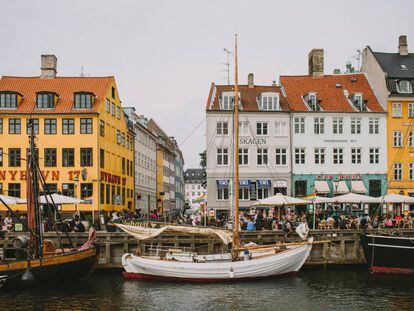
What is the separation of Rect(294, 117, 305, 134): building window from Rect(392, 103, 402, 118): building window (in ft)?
28.7

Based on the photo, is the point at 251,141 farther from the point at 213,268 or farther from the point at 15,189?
the point at 213,268

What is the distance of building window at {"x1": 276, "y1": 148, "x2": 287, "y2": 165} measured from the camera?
58.5m

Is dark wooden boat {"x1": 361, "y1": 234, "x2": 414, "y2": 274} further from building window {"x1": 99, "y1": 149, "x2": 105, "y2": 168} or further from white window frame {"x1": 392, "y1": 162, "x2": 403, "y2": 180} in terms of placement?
building window {"x1": 99, "y1": 149, "x2": 105, "y2": 168}

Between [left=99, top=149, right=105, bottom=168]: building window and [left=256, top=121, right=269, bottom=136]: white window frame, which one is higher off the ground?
[left=256, top=121, right=269, bottom=136]: white window frame

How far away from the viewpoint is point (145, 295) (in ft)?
89.1

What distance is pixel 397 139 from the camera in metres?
59.4

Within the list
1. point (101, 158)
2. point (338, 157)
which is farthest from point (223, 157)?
point (101, 158)

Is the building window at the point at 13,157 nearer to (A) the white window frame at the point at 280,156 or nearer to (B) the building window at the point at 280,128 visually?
(A) the white window frame at the point at 280,156

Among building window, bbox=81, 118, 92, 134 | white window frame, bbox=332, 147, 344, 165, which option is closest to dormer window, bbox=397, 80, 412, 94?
white window frame, bbox=332, 147, 344, 165

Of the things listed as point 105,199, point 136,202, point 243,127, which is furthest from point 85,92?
point 136,202

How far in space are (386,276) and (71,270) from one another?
16.1m

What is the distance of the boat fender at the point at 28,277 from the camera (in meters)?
27.9

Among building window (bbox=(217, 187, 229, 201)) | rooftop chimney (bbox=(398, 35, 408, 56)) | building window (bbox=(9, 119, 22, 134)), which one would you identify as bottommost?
building window (bbox=(217, 187, 229, 201))

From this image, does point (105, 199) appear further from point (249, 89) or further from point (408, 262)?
point (408, 262)
